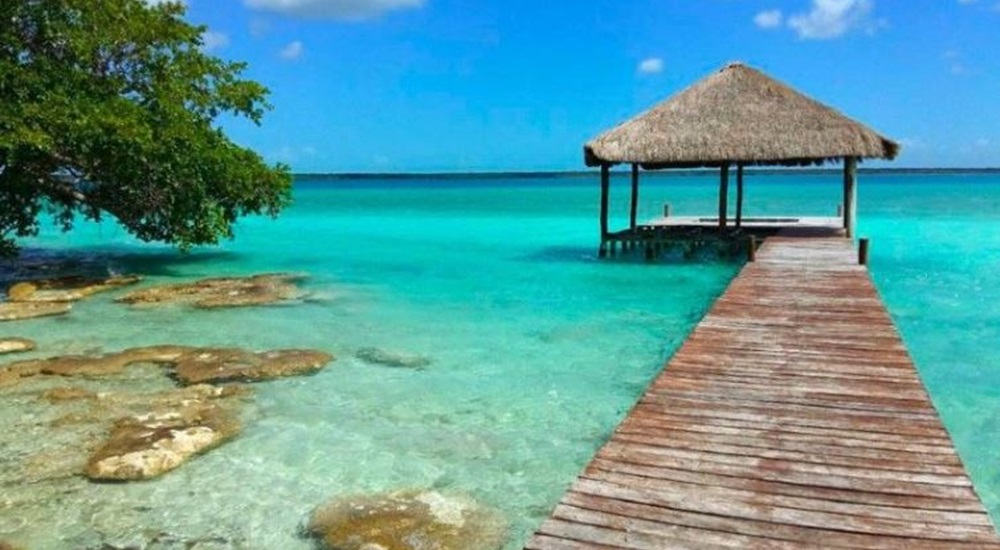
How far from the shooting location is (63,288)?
12219 mm

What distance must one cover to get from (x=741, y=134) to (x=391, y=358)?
326 inches

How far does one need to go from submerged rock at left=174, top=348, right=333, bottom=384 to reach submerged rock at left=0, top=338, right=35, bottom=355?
1888 millimetres

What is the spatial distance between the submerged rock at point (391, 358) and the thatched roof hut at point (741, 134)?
696cm

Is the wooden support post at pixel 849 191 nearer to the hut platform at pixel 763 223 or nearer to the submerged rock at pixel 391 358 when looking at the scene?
the hut platform at pixel 763 223

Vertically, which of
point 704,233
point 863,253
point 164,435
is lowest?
point 164,435

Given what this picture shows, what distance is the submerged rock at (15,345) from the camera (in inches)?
330

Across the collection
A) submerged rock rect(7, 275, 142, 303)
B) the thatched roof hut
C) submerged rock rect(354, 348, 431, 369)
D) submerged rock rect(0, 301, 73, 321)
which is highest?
the thatched roof hut

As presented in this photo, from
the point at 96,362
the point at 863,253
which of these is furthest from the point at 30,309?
the point at 863,253

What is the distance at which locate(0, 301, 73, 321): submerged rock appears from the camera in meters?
10.2

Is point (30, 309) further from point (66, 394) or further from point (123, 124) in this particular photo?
point (66, 394)

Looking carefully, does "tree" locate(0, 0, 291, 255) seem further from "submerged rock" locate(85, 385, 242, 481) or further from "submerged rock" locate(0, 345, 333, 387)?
"submerged rock" locate(85, 385, 242, 481)

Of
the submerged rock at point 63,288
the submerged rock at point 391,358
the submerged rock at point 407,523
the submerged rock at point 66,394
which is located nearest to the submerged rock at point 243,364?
the submerged rock at point 391,358

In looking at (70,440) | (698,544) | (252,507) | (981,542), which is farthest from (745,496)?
(70,440)

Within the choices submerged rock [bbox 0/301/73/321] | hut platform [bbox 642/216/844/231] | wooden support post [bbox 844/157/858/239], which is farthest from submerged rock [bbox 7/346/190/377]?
wooden support post [bbox 844/157/858/239]
